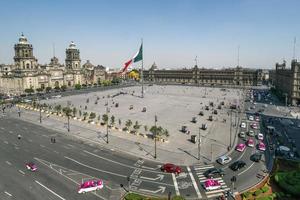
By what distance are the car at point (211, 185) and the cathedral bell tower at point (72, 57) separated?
17758 cm

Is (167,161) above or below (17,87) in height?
below

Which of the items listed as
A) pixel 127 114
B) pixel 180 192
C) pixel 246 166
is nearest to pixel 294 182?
pixel 246 166

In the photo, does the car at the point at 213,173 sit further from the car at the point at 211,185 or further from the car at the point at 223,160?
the car at the point at 223,160

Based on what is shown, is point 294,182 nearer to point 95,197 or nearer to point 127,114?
point 95,197

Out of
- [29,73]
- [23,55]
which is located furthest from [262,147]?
[23,55]

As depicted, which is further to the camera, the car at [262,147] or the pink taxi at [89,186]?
the car at [262,147]

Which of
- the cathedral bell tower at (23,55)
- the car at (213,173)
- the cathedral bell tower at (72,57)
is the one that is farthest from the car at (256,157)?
the cathedral bell tower at (72,57)

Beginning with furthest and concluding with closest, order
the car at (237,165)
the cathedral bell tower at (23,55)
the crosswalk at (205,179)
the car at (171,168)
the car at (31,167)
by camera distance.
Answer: the cathedral bell tower at (23,55) < the car at (237,165) < the car at (31,167) < the car at (171,168) < the crosswalk at (205,179)

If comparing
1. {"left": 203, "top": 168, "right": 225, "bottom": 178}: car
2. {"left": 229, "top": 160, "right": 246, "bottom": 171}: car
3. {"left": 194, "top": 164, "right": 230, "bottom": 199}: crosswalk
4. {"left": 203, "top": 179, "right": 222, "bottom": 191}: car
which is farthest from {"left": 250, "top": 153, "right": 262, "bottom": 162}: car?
{"left": 203, "top": 179, "right": 222, "bottom": 191}: car

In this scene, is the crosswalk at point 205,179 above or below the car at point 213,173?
below

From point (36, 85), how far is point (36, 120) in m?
91.8

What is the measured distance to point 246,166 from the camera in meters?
40.7

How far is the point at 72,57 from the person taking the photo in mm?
190625

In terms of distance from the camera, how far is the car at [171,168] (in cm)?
3781
